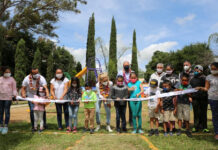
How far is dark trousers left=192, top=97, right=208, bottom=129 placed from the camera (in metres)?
6.02

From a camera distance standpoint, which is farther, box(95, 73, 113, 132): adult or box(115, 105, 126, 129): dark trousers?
box(95, 73, 113, 132): adult

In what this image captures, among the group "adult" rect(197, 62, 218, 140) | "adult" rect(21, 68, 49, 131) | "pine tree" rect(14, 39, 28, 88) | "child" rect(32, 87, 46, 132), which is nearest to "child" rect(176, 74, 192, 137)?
"adult" rect(197, 62, 218, 140)

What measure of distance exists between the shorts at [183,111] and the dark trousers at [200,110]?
0.58 m

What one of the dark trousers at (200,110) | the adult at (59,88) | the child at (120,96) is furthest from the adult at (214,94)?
the adult at (59,88)

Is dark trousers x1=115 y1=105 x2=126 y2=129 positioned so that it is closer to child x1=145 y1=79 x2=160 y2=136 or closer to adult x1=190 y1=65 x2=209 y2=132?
child x1=145 y1=79 x2=160 y2=136

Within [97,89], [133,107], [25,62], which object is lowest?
[133,107]

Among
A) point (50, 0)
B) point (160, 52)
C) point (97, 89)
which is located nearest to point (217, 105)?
point (97, 89)

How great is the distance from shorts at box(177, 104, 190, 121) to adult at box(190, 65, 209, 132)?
55 cm

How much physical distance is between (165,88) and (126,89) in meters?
1.15

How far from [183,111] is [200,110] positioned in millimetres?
825

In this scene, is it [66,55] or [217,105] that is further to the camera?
[66,55]

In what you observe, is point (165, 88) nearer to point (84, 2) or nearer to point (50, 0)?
point (84, 2)

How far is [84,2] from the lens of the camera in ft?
63.4

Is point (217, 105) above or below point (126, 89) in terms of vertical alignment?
below
